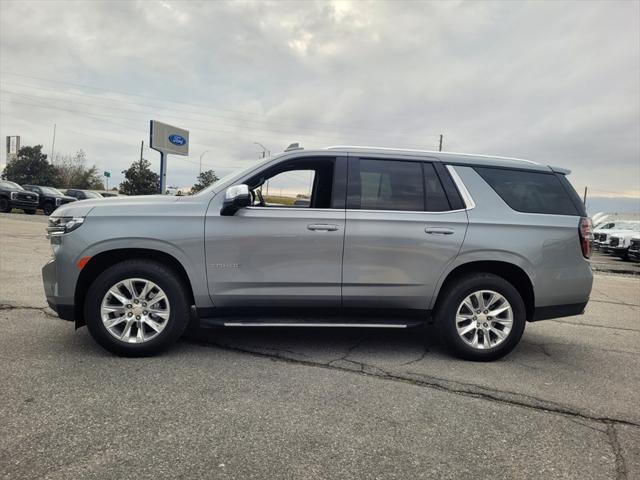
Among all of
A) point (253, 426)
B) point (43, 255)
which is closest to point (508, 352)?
point (253, 426)

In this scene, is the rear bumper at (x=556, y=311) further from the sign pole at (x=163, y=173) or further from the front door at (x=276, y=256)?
the sign pole at (x=163, y=173)

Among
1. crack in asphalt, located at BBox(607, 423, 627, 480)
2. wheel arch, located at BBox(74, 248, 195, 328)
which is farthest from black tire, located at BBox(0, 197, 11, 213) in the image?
crack in asphalt, located at BBox(607, 423, 627, 480)

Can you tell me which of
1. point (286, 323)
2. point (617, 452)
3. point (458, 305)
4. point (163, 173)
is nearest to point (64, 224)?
point (286, 323)

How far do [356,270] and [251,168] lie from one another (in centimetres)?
135

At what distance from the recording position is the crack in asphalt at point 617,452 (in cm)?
267

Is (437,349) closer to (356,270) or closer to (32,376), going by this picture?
(356,270)

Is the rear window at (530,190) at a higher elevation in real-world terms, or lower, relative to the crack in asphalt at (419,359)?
higher

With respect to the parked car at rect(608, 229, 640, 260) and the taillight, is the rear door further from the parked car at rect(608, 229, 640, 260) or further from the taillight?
the parked car at rect(608, 229, 640, 260)

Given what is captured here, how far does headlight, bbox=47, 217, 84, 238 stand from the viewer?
4.11 meters

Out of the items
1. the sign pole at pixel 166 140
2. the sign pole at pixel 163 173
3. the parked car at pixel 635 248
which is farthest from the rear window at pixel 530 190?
the sign pole at pixel 166 140

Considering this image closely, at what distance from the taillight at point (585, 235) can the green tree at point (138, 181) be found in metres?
45.9

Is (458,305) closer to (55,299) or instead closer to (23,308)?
(55,299)

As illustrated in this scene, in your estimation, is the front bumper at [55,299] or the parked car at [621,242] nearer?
the front bumper at [55,299]

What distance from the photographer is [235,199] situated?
412cm
